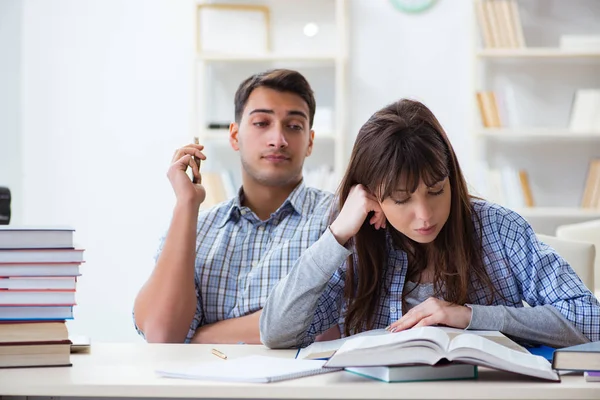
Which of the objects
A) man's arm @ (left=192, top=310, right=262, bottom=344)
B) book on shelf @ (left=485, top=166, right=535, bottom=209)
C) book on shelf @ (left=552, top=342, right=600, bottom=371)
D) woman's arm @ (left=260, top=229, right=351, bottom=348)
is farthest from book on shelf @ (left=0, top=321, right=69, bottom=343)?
book on shelf @ (left=485, top=166, right=535, bottom=209)

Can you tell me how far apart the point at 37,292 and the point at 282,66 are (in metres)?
3.07

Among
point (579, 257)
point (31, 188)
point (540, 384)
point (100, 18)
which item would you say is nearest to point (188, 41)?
point (100, 18)

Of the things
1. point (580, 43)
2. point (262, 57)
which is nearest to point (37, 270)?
point (262, 57)

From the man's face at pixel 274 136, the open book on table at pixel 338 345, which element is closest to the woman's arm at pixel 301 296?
the open book on table at pixel 338 345

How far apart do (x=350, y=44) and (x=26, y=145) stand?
1.78 meters

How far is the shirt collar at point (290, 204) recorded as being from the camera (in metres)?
2.20

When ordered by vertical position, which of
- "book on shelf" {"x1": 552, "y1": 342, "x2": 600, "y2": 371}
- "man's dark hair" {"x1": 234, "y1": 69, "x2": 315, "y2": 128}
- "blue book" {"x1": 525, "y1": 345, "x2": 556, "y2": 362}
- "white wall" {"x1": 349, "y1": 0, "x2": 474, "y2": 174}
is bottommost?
"blue book" {"x1": 525, "y1": 345, "x2": 556, "y2": 362}

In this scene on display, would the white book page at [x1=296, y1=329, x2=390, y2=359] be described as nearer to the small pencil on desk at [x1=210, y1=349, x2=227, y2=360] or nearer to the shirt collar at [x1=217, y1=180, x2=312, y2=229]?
the small pencil on desk at [x1=210, y1=349, x2=227, y2=360]

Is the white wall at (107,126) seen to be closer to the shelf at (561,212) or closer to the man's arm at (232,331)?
the shelf at (561,212)

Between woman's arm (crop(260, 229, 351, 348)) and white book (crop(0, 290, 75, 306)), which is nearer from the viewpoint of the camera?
white book (crop(0, 290, 75, 306))

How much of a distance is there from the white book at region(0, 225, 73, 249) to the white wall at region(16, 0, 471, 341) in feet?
10.0

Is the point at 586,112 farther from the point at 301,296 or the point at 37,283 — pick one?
the point at 37,283

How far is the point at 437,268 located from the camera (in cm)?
169

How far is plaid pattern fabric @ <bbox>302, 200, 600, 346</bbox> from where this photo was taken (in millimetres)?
1592
